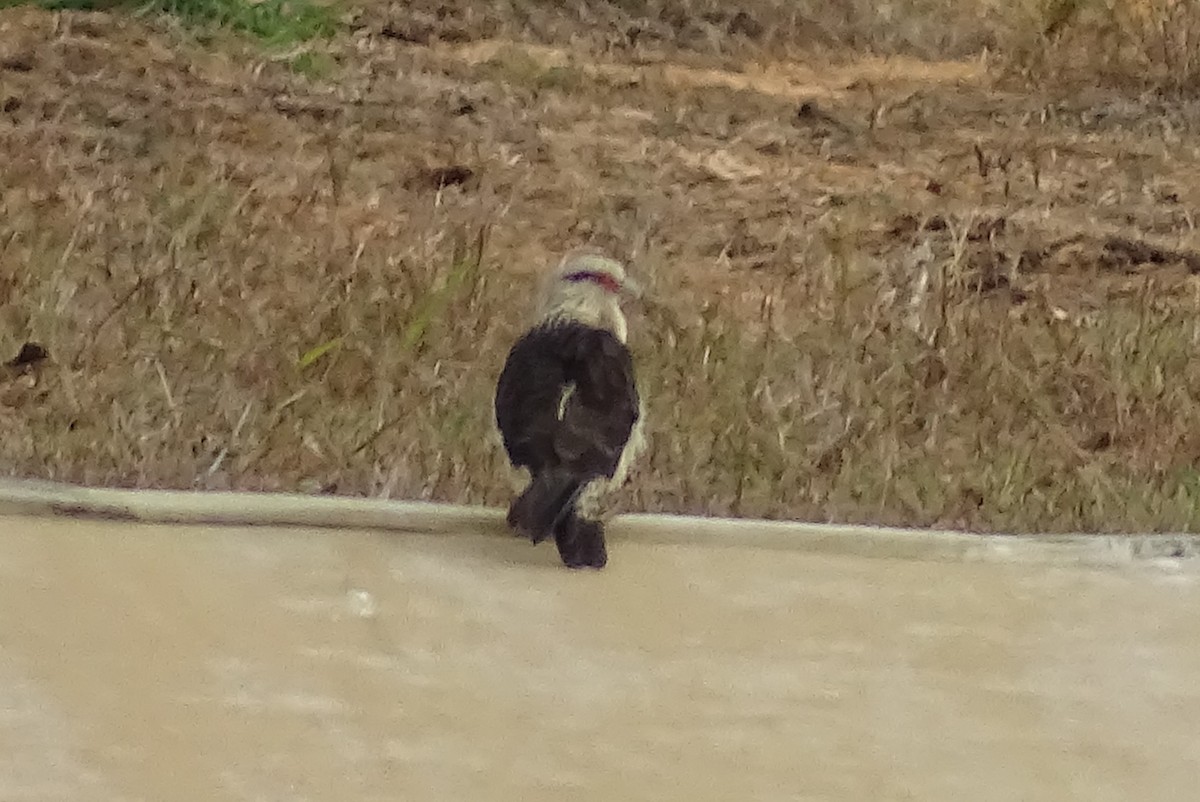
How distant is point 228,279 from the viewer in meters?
1.30

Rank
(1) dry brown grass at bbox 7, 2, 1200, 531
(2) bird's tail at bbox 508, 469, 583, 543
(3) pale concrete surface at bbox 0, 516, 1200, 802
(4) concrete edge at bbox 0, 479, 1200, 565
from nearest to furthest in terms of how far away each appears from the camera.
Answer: (3) pale concrete surface at bbox 0, 516, 1200, 802
(2) bird's tail at bbox 508, 469, 583, 543
(4) concrete edge at bbox 0, 479, 1200, 565
(1) dry brown grass at bbox 7, 2, 1200, 531

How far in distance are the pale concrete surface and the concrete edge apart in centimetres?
1

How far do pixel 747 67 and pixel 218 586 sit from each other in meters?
0.99

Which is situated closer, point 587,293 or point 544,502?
point 544,502

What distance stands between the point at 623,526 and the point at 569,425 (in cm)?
15

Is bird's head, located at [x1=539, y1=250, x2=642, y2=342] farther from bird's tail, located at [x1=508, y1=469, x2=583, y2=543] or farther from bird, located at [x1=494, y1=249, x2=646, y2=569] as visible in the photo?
bird's tail, located at [x1=508, y1=469, x2=583, y2=543]

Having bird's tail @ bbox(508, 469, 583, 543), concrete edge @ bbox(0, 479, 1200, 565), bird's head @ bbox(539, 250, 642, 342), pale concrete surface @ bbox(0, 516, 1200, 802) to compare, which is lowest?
pale concrete surface @ bbox(0, 516, 1200, 802)

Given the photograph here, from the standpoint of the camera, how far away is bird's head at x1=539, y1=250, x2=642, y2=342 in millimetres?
1104

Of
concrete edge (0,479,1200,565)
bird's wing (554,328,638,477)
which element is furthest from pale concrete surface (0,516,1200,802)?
bird's wing (554,328,638,477)

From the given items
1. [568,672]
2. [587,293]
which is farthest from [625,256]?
[568,672]

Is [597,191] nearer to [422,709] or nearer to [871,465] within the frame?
[871,465]

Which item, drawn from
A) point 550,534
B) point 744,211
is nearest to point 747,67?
point 744,211

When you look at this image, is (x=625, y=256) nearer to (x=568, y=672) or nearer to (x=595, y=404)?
(x=595, y=404)

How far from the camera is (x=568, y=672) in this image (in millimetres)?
925
